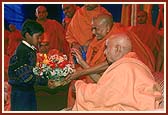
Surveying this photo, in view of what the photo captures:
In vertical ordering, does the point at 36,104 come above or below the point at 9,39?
below

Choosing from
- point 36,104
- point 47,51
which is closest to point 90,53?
point 47,51

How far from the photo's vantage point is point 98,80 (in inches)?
143

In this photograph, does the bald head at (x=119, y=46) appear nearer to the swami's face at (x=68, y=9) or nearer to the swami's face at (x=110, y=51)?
the swami's face at (x=110, y=51)

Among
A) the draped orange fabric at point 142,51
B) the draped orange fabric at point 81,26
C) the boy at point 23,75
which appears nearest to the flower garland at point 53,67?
the boy at point 23,75

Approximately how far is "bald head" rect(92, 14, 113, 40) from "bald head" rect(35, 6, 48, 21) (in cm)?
39

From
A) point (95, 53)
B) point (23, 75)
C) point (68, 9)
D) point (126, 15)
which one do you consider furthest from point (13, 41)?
point (126, 15)

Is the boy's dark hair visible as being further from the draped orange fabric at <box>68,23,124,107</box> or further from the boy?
the draped orange fabric at <box>68,23,124,107</box>

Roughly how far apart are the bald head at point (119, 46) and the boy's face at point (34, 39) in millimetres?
561

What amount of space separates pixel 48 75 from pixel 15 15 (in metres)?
0.54

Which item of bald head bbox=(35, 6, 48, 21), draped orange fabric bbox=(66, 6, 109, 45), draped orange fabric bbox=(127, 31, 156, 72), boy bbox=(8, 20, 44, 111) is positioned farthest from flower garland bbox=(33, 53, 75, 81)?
draped orange fabric bbox=(127, 31, 156, 72)

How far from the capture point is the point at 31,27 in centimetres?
365

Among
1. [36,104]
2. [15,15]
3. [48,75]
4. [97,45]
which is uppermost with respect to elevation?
[15,15]

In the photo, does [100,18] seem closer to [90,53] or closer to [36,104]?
[90,53]

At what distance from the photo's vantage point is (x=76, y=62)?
3676mm
